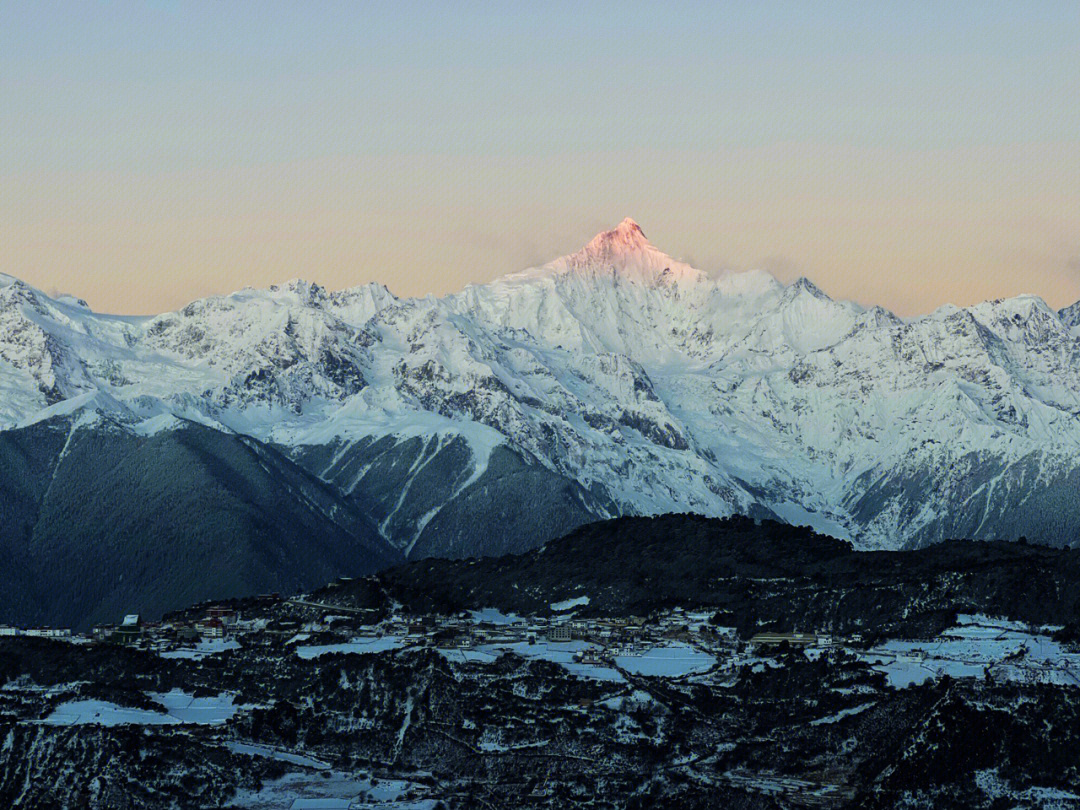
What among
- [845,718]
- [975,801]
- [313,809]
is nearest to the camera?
[975,801]

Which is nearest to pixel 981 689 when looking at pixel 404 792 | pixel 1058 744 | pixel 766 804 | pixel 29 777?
pixel 1058 744

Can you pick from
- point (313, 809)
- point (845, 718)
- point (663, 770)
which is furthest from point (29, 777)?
point (845, 718)

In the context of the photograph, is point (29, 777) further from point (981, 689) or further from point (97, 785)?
point (981, 689)

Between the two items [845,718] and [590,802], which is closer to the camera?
[590,802]

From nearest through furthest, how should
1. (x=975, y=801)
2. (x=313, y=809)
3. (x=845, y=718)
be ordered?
(x=975, y=801) → (x=313, y=809) → (x=845, y=718)

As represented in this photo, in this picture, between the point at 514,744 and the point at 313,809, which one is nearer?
the point at 313,809

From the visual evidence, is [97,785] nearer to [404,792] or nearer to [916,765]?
[404,792]

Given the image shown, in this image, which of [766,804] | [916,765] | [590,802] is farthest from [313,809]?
[916,765]

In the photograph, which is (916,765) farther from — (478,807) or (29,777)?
(29,777)
